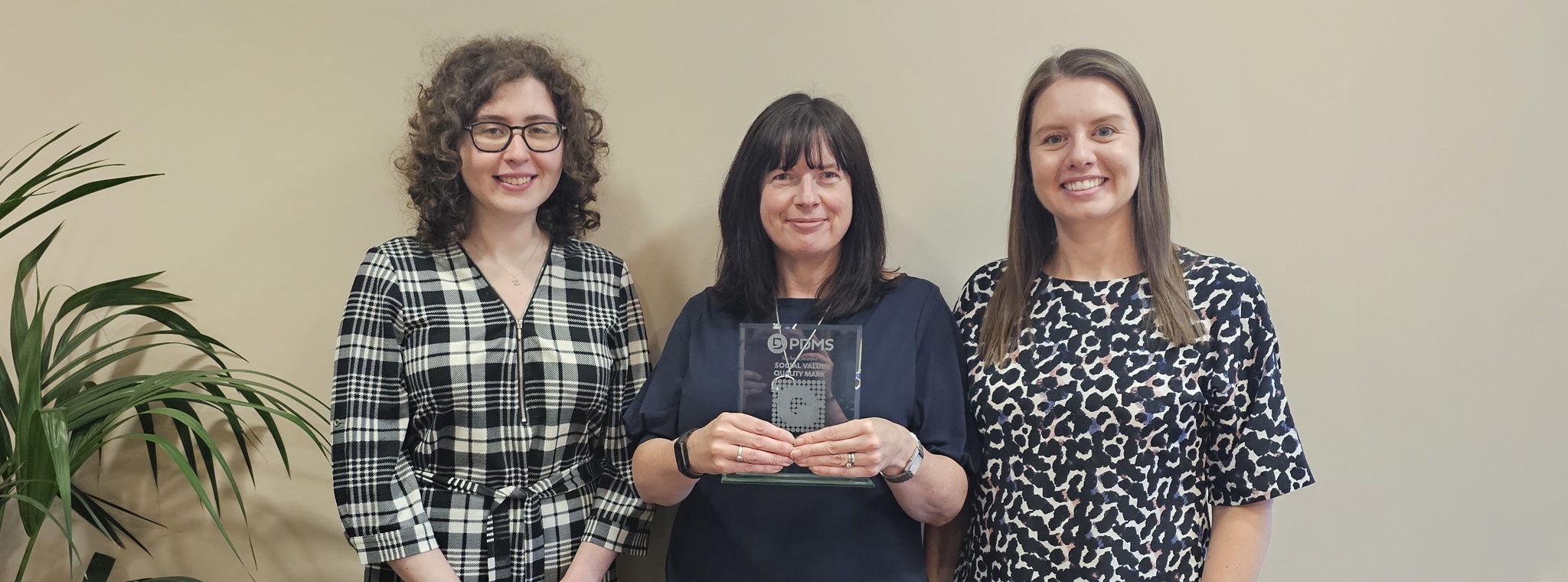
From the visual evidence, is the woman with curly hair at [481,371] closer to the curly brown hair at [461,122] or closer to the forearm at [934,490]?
the curly brown hair at [461,122]

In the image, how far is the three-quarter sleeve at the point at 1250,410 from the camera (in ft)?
5.01

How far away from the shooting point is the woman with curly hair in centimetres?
169

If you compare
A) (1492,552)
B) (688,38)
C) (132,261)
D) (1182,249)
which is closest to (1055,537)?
(1182,249)

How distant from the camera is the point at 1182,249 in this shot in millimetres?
1684

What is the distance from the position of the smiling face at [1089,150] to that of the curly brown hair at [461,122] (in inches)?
37.1

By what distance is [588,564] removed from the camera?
1.79 metres

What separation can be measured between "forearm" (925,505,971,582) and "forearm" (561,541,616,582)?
66cm

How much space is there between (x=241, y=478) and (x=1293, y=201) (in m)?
2.69

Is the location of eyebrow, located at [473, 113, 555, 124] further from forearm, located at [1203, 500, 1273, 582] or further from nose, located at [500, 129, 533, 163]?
forearm, located at [1203, 500, 1273, 582]

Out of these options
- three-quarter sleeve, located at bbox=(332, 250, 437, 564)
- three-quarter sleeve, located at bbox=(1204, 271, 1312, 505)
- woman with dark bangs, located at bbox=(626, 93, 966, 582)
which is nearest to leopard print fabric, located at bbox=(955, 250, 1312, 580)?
three-quarter sleeve, located at bbox=(1204, 271, 1312, 505)

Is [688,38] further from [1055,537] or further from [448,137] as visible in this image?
[1055,537]

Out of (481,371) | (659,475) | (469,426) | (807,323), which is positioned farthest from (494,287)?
(807,323)

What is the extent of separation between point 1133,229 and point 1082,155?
0.20 meters

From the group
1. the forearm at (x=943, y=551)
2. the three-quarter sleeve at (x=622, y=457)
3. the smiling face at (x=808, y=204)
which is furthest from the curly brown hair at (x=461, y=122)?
Result: the forearm at (x=943, y=551)
